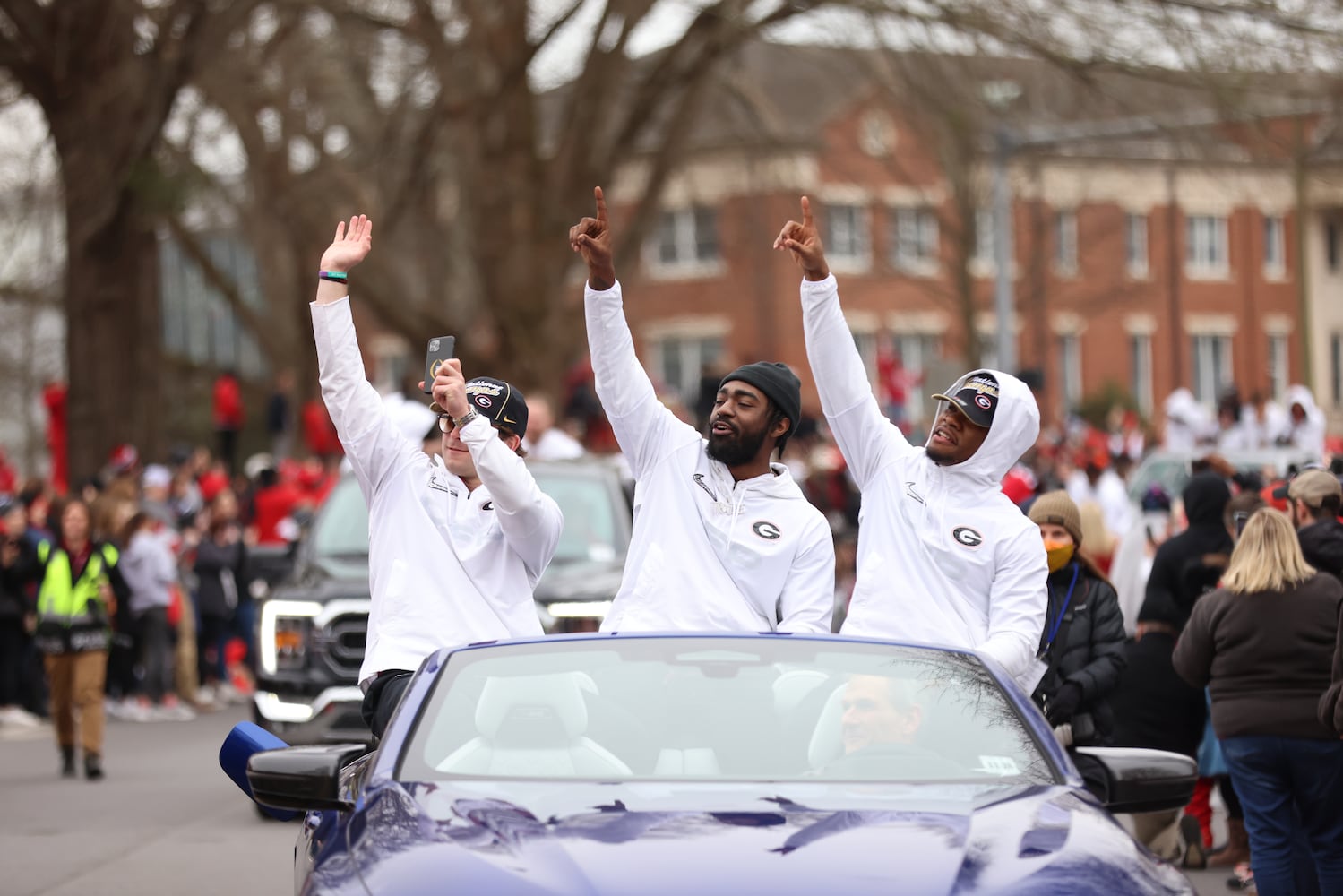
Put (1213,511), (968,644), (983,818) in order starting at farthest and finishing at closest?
(1213,511) → (968,644) → (983,818)

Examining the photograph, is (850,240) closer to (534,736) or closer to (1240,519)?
(1240,519)

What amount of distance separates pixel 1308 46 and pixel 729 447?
42.0ft

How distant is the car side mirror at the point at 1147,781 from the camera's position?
486cm

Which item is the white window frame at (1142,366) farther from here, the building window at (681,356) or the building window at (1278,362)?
the building window at (681,356)

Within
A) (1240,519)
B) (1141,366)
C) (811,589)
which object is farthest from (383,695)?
(1141,366)

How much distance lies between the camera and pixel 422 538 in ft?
21.7

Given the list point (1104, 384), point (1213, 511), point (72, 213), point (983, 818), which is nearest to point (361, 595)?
point (1213, 511)

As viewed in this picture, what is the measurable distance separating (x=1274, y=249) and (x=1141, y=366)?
18.9ft

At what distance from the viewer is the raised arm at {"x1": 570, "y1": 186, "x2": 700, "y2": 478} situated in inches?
265

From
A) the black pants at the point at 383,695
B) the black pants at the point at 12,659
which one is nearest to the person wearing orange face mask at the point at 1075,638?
the black pants at the point at 383,695

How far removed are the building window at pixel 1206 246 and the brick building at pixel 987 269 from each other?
5 centimetres

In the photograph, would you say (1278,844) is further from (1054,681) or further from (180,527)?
(180,527)

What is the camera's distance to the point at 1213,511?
9.79 meters

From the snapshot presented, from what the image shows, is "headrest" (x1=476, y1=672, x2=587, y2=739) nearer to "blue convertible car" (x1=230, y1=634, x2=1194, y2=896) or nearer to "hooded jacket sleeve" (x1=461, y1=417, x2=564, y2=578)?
"blue convertible car" (x1=230, y1=634, x2=1194, y2=896)
